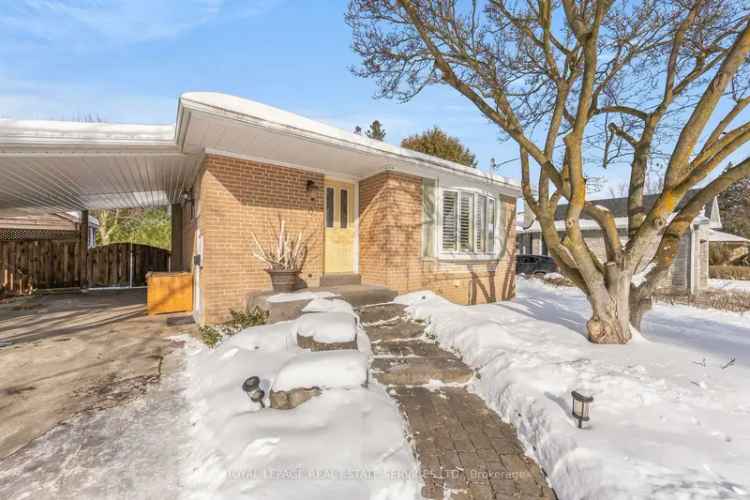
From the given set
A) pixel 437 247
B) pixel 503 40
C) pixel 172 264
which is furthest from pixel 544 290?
pixel 172 264

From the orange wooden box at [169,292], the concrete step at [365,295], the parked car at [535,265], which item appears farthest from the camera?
the parked car at [535,265]

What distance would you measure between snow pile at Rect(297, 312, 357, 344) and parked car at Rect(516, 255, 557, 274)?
1397cm

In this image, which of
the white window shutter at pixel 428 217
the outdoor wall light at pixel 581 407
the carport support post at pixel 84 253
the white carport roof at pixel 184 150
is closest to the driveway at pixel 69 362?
the white carport roof at pixel 184 150

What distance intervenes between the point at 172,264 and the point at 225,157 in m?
8.45

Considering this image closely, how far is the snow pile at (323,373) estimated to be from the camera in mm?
2826

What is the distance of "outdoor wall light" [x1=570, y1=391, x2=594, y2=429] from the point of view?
237cm

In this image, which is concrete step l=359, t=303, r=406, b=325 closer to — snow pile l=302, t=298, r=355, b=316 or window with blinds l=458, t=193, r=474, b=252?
snow pile l=302, t=298, r=355, b=316

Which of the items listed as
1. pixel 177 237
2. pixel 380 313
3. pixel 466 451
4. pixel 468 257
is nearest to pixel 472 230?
pixel 468 257

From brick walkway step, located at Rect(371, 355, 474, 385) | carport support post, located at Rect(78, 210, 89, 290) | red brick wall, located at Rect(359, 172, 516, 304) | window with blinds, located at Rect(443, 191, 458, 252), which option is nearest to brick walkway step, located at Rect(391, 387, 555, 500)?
brick walkway step, located at Rect(371, 355, 474, 385)

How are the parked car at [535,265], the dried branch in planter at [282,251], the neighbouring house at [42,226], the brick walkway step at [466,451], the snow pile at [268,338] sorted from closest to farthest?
the brick walkway step at [466,451] < the snow pile at [268,338] < the dried branch in planter at [282,251] < the neighbouring house at [42,226] < the parked car at [535,265]

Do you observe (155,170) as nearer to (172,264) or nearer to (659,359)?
(172,264)

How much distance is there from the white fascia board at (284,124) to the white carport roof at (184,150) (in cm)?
1

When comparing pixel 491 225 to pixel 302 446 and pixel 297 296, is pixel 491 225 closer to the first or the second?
pixel 297 296

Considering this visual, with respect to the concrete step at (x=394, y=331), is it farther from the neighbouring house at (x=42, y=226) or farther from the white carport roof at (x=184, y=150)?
the neighbouring house at (x=42, y=226)
